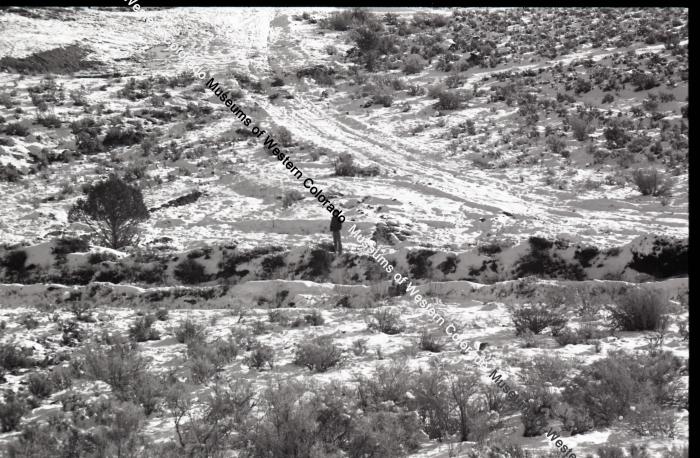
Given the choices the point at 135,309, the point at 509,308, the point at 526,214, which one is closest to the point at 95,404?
the point at 135,309

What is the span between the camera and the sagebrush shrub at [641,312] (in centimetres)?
752

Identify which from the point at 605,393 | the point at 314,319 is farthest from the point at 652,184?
the point at 605,393

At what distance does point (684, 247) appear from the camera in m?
9.72

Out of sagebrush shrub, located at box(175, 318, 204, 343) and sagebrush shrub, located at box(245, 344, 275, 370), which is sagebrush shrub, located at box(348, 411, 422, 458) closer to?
sagebrush shrub, located at box(245, 344, 275, 370)

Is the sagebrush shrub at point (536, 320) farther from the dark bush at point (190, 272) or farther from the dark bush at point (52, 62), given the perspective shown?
the dark bush at point (52, 62)

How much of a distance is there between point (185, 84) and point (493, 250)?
16.7m

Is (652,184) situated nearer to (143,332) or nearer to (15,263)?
(143,332)

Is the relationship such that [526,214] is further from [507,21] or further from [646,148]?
[507,21]

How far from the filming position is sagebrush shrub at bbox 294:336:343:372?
6.87m

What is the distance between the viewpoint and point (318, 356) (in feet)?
22.6

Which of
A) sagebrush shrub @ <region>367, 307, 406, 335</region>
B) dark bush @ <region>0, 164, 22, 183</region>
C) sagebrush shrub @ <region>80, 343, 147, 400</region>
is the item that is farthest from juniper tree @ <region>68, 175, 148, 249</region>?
sagebrush shrub @ <region>367, 307, 406, 335</region>

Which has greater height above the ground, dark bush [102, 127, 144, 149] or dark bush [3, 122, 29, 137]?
dark bush [3, 122, 29, 137]

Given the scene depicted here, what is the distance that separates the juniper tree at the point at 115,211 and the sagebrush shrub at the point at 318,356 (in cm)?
727

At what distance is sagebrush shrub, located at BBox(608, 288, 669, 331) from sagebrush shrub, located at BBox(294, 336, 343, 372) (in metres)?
3.52
